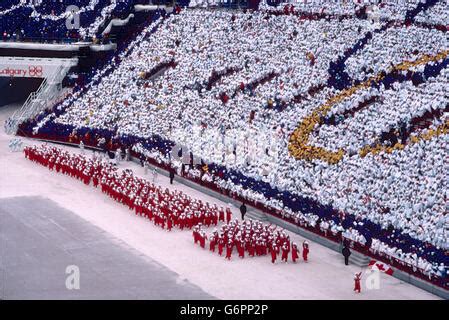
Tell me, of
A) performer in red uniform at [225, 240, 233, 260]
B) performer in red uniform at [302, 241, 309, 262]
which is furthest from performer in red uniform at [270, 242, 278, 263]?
performer in red uniform at [225, 240, 233, 260]

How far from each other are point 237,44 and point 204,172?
12.5m

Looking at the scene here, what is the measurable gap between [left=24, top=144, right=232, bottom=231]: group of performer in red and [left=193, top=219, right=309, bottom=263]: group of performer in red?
262cm

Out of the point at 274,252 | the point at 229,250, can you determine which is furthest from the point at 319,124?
the point at 229,250

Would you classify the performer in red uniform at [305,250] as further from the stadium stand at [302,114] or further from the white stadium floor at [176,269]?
the stadium stand at [302,114]

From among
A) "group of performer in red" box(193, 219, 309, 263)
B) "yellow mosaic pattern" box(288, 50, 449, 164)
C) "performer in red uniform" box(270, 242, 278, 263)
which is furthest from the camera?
"yellow mosaic pattern" box(288, 50, 449, 164)

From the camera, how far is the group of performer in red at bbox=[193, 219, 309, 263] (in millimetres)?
28547

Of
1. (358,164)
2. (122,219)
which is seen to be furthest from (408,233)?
(122,219)

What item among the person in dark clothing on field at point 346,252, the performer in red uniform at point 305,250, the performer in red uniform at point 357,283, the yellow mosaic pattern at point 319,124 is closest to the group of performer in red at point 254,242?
the performer in red uniform at point 305,250

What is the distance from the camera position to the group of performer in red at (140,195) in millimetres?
32125

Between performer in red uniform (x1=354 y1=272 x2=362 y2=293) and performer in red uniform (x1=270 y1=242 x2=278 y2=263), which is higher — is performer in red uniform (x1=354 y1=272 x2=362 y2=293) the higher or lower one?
the lower one

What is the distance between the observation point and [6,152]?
149 ft

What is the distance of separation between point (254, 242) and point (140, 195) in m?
7.14

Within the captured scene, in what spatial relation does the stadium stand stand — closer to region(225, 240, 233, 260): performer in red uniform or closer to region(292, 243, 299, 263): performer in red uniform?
region(292, 243, 299, 263): performer in red uniform
